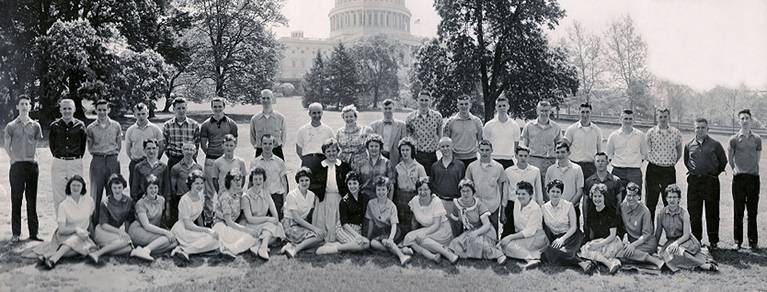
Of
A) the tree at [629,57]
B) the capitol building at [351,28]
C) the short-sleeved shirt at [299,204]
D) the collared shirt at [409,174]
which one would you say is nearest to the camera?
the short-sleeved shirt at [299,204]

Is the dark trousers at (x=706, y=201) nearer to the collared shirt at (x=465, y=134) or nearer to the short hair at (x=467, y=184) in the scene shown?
the collared shirt at (x=465, y=134)

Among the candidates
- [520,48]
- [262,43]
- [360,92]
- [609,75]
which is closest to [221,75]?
[262,43]

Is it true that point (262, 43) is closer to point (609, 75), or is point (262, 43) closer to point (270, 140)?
point (609, 75)

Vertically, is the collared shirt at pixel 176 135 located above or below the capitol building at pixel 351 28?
below

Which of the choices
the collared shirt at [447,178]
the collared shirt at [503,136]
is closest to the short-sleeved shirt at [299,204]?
the collared shirt at [447,178]

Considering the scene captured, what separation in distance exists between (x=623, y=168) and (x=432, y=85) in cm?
2021

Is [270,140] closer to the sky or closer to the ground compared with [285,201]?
closer to the sky

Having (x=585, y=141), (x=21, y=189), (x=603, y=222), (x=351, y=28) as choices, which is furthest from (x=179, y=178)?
(x=351, y=28)

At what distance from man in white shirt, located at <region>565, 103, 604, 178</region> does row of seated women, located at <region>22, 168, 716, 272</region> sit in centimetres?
121

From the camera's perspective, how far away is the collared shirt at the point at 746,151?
8352 millimetres

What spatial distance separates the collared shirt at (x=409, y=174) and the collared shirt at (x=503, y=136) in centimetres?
151

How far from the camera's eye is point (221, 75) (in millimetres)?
41031

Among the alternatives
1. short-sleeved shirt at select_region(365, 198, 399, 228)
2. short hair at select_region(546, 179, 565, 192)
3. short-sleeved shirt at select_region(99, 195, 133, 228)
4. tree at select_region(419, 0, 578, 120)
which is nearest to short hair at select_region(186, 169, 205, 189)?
short-sleeved shirt at select_region(99, 195, 133, 228)

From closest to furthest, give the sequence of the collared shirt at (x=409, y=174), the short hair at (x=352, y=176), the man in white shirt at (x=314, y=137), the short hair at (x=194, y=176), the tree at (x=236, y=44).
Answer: the short hair at (x=194, y=176), the short hair at (x=352, y=176), the collared shirt at (x=409, y=174), the man in white shirt at (x=314, y=137), the tree at (x=236, y=44)
